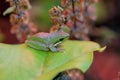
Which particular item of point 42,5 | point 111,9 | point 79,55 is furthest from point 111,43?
point 79,55

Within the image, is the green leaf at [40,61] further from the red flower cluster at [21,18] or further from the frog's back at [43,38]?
the red flower cluster at [21,18]

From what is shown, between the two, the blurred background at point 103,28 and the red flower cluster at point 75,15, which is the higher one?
the red flower cluster at point 75,15

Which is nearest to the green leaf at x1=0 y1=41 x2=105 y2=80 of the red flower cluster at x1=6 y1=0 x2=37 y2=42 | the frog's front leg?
the frog's front leg

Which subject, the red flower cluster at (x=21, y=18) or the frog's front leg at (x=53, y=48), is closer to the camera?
the frog's front leg at (x=53, y=48)

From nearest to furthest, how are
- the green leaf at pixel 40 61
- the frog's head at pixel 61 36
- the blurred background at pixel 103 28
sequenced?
the green leaf at pixel 40 61 → the frog's head at pixel 61 36 → the blurred background at pixel 103 28

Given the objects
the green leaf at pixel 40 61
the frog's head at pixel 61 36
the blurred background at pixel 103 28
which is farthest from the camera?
the blurred background at pixel 103 28

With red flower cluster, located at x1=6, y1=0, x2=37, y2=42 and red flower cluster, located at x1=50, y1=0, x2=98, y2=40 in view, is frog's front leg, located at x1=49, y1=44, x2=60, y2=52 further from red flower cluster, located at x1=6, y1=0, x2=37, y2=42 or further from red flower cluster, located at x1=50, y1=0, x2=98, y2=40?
red flower cluster, located at x1=6, y1=0, x2=37, y2=42

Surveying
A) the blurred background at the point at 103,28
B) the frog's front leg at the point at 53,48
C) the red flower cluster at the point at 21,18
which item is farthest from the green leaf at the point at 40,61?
the blurred background at the point at 103,28

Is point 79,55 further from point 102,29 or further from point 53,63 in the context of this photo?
point 102,29
